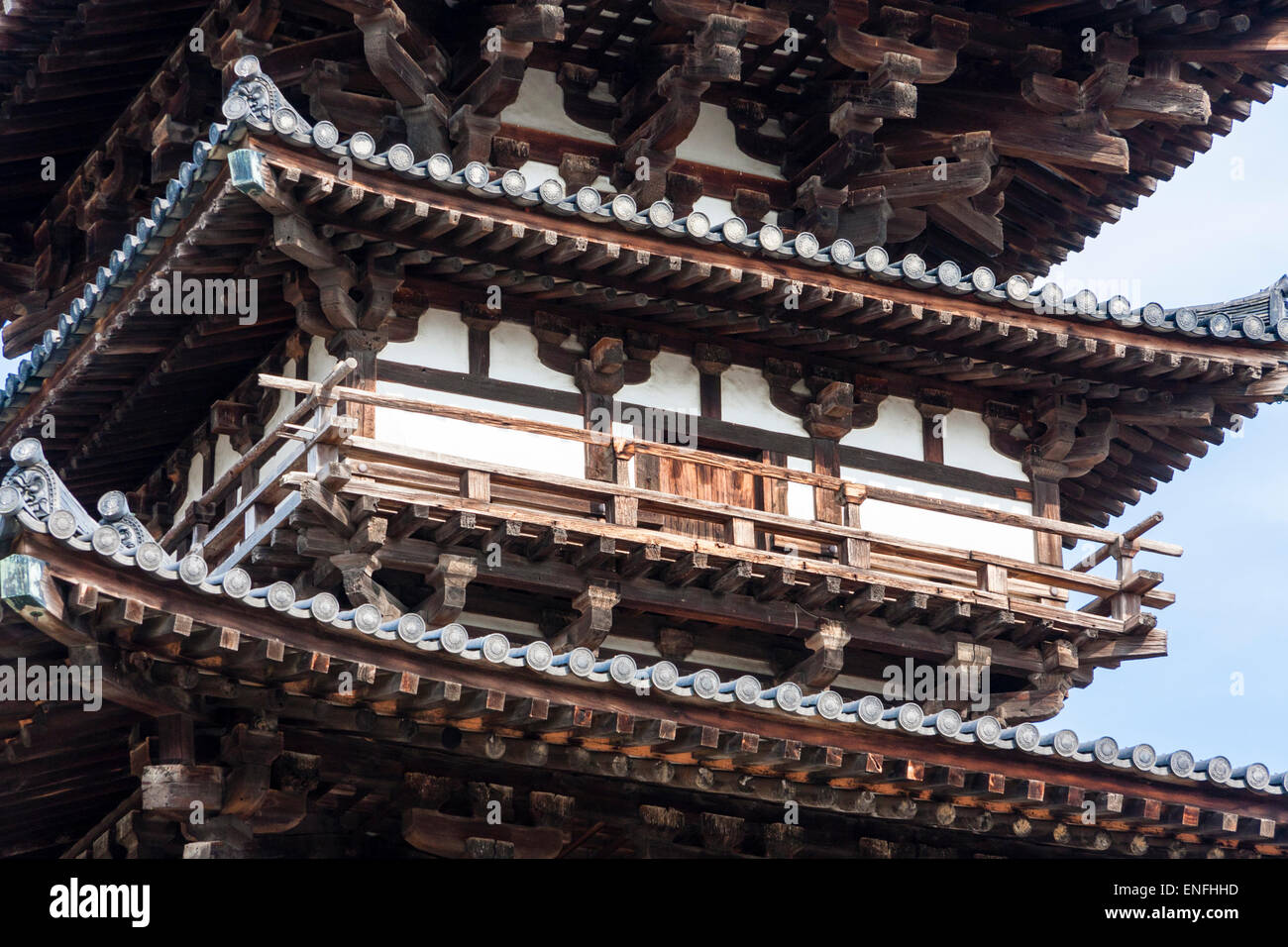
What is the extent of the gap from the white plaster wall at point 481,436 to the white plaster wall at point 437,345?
0.26 meters

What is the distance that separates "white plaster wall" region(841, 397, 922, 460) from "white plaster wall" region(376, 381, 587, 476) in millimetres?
2697

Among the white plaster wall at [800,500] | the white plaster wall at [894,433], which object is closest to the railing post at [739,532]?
the white plaster wall at [800,500]

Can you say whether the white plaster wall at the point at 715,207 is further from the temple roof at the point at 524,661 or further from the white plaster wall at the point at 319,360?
the temple roof at the point at 524,661

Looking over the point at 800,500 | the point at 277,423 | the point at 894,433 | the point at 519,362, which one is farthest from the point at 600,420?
the point at 894,433

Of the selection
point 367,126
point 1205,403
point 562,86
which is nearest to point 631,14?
point 562,86

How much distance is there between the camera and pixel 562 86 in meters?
21.2

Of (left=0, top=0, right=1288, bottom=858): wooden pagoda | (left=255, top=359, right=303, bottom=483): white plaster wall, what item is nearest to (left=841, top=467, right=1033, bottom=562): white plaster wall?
(left=0, top=0, right=1288, bottom=858): wooden pagoda

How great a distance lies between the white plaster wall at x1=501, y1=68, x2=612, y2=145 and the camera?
20906mm

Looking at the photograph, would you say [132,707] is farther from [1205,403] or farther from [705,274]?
[1205,403]

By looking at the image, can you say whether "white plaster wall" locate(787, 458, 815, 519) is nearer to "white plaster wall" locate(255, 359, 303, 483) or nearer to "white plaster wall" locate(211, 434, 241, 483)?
"white plaster wall" locate(255, 359, 303, 483)

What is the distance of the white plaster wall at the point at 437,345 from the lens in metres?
19.2

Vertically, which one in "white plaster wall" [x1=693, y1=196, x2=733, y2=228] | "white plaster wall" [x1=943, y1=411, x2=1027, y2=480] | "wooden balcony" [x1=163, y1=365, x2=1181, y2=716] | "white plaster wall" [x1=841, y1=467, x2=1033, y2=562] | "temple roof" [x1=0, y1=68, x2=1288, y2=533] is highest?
"white plaster wall" [x1=693, y1=196, x2=733, y2=228]

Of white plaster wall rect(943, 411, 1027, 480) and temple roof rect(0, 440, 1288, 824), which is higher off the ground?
white plaster wall rect(943, 411, 1027, 480)

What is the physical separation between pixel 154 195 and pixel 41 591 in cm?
931
